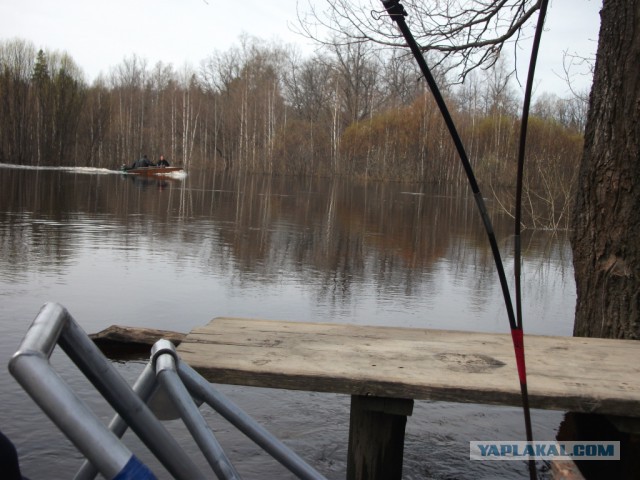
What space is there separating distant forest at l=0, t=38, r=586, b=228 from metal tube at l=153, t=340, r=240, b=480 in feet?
133

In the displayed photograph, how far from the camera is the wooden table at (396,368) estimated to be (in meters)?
2.53

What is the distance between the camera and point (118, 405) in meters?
1.22

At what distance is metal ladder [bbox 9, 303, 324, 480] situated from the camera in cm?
98

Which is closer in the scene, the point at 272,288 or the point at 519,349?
the point at 519,349

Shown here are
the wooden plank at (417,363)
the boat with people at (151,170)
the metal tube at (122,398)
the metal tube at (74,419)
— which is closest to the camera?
the metal tube at (74,419)

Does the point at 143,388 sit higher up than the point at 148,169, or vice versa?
the point at 148,169

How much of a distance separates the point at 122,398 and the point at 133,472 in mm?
259

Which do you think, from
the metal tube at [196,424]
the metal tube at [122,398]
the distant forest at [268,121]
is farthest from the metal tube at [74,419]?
the distant forest at [268,121]

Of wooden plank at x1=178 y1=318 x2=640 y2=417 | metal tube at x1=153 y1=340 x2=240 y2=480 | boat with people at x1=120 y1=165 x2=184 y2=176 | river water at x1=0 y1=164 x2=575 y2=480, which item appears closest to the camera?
metal tube at x1=153 y1=340 x2=240 y2=480

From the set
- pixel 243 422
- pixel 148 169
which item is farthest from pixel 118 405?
pixel 148 169

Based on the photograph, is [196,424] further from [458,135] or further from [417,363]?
[417,363]

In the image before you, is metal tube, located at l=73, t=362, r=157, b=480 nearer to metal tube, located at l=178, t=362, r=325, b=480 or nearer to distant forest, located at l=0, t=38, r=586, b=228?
metal tube, located at l=178, t=362, r=325, b=480

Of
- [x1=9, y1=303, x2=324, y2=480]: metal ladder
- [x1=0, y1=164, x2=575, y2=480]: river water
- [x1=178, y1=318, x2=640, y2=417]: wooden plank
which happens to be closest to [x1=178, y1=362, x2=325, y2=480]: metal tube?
[x1=9, y1=303, x2=324, y2=480]: metal ladder

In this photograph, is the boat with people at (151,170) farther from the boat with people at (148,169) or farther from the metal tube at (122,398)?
the metal tube at (122,398)
